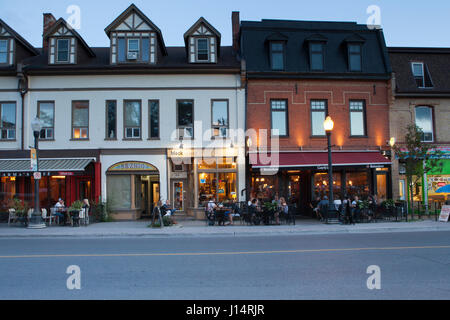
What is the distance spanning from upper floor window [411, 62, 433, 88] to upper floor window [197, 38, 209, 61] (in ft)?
42.6

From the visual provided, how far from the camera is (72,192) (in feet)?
60.2

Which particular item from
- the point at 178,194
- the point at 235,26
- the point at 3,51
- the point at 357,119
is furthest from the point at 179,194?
the point at 3,51

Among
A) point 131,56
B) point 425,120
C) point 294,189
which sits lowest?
point 294,189

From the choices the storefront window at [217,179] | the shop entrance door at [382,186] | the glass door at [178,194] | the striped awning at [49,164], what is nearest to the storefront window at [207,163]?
the storefront window at [217,179]

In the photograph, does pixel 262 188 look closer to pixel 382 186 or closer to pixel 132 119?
pixel 382 186

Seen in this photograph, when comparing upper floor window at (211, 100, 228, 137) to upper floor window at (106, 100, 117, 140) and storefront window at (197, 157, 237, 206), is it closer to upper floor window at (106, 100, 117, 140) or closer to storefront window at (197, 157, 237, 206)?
storefront window at (197, 157, 237, 206)

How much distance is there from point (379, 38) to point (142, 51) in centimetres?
1462

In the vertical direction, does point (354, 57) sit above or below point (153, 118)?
above

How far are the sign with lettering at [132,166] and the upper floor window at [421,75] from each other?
16988 mm

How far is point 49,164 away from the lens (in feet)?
54.7

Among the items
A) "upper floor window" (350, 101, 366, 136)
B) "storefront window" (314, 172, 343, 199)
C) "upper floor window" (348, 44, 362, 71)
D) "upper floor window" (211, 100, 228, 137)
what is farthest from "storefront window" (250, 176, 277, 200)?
"upper floor window" (348, 44, 362, 71)

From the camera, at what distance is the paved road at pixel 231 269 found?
17.1 feet

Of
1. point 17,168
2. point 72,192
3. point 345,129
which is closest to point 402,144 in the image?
point 345,129

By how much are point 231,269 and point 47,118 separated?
52.5 feet
